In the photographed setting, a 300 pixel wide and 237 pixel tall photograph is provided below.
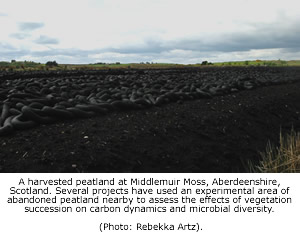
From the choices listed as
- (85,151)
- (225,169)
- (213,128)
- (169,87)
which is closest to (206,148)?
(225,169)

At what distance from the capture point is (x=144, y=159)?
4.15m

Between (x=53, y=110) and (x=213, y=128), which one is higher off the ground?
(x=53, y=110)

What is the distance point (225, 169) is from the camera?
4684mm

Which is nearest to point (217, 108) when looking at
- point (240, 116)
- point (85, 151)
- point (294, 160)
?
point (240, 116)

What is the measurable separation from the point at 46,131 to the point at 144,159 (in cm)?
165

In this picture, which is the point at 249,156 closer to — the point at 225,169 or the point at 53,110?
the point at 225,169

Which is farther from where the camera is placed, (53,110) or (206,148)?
(53,110)

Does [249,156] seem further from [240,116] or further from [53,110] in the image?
[53,110]

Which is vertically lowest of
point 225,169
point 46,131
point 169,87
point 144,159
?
point 225,169

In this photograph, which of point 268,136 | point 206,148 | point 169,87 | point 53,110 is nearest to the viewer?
point 206,148

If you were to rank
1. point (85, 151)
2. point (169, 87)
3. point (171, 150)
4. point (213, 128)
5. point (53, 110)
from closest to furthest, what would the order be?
point (85, 151) < point (171, 150) < point (53, 110) < point (213, 128) < point (169, 87)

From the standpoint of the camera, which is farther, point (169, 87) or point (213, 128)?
point (169, 87)

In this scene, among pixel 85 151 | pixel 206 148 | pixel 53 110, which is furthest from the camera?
pixel 53 110

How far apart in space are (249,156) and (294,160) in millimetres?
779
